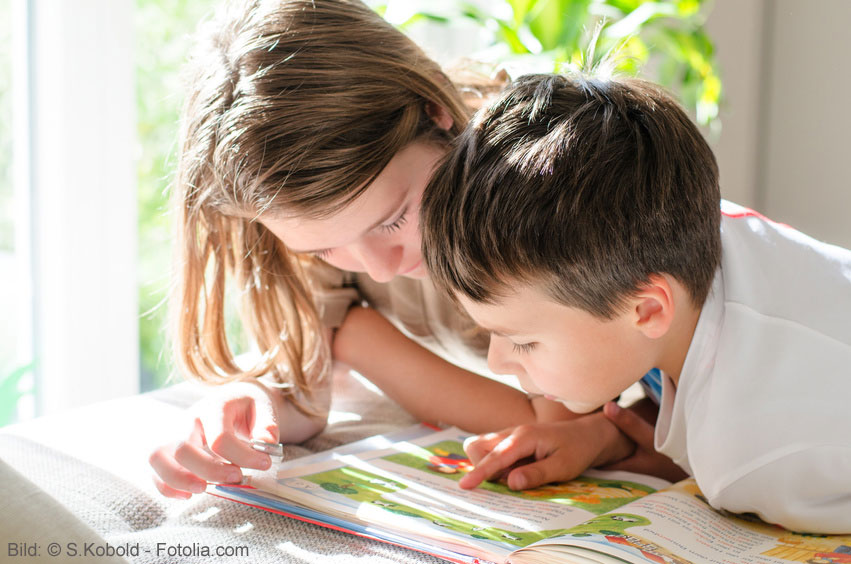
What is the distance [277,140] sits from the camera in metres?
0.82

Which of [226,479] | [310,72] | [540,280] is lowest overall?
[226,479]

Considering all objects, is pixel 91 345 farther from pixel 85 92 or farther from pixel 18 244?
pixel 85 92

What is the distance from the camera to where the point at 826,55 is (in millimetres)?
1562

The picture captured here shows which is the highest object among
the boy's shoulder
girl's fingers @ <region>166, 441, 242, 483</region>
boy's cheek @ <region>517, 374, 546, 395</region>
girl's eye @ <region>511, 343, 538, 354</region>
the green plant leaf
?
the boy's shoulder

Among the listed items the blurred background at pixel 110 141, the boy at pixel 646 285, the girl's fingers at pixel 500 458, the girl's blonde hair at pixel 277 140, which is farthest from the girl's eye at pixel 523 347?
the blurred background at pixel 110 141

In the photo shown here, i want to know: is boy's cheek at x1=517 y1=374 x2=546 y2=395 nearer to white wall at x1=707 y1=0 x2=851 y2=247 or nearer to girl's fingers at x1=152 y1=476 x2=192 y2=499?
girl's fingers at x1=152 y1=476 x2=192 y2=499

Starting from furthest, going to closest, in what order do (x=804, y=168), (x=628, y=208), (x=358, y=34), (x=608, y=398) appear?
(x=804, y=168) < (x=358, y=34) < (x=608, y=398) < (x=628, y=208)

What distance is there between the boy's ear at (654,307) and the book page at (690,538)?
15cm

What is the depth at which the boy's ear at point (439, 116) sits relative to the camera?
3.10 feet

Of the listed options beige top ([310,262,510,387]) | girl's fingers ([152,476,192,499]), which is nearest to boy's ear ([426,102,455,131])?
beige top ([310,262,510,387])

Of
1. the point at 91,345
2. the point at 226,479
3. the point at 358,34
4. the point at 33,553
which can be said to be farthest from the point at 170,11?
the point at 33,553

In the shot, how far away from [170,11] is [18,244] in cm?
95

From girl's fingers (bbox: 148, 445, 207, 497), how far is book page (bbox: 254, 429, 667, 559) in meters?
0.05

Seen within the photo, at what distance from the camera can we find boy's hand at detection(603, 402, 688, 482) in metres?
0.92
